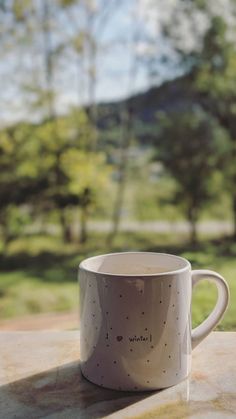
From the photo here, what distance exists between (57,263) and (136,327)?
252 centimetres

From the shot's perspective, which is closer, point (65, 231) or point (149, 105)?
point (65, 231)

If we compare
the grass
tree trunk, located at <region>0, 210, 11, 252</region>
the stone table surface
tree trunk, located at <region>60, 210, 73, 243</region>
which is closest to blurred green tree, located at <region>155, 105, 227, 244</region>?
the grass

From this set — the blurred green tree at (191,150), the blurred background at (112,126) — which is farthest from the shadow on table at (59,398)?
the blurred green tree at (191,150)

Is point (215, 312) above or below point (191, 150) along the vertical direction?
below

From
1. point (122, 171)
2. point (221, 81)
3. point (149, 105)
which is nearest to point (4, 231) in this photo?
point (122, 171)

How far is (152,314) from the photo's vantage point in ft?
1.31

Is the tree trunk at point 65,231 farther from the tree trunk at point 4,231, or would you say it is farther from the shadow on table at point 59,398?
the shadow on table at point 59,398

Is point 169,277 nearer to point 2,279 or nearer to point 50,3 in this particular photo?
point 2,279

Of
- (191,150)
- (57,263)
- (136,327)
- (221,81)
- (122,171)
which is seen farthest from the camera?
(122,171)

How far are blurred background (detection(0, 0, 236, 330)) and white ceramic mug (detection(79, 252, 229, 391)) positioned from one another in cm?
247

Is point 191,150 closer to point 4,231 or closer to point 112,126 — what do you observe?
point 112,126

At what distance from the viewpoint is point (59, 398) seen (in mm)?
408

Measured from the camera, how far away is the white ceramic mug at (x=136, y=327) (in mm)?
397

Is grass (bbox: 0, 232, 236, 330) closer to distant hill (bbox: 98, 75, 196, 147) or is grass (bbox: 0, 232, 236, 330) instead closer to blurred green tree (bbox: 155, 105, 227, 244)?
blurred green tree (bbox: 155, 105, 227, 244)
